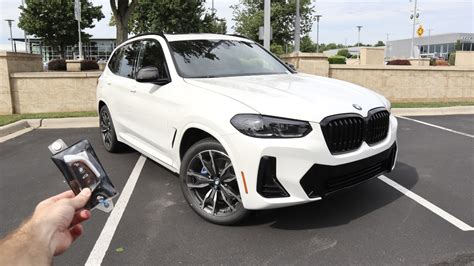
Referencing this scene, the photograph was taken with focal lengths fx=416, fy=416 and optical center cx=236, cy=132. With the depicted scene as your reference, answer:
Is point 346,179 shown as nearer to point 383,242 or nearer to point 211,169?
point 383,242

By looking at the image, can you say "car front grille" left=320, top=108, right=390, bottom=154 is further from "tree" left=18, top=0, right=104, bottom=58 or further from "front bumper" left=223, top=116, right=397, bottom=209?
"tree" left=18, top=0, right=104, bottom=58

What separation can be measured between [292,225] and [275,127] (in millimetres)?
1003

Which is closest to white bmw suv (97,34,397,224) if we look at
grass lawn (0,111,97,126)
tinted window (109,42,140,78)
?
tinted window (109,42,140,78)

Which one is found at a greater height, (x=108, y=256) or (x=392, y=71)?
(x=392, y=71)

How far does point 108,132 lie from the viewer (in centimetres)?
621

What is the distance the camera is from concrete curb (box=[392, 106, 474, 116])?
10.1 m

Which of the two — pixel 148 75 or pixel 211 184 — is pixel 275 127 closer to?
pixel 211 184

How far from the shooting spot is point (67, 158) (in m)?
1.59

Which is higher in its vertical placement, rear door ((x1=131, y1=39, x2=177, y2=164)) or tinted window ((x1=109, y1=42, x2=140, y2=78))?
tinted window ((x1=109, y1=42, x2=140, y2=78))

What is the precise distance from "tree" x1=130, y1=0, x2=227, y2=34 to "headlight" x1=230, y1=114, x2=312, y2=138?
3077cm

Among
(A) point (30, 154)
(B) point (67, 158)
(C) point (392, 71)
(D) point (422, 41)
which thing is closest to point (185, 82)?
(B) point (67, 158)

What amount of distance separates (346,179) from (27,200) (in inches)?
132

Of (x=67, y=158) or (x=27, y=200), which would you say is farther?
(x=27, y=200)

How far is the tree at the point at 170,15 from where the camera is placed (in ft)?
108
